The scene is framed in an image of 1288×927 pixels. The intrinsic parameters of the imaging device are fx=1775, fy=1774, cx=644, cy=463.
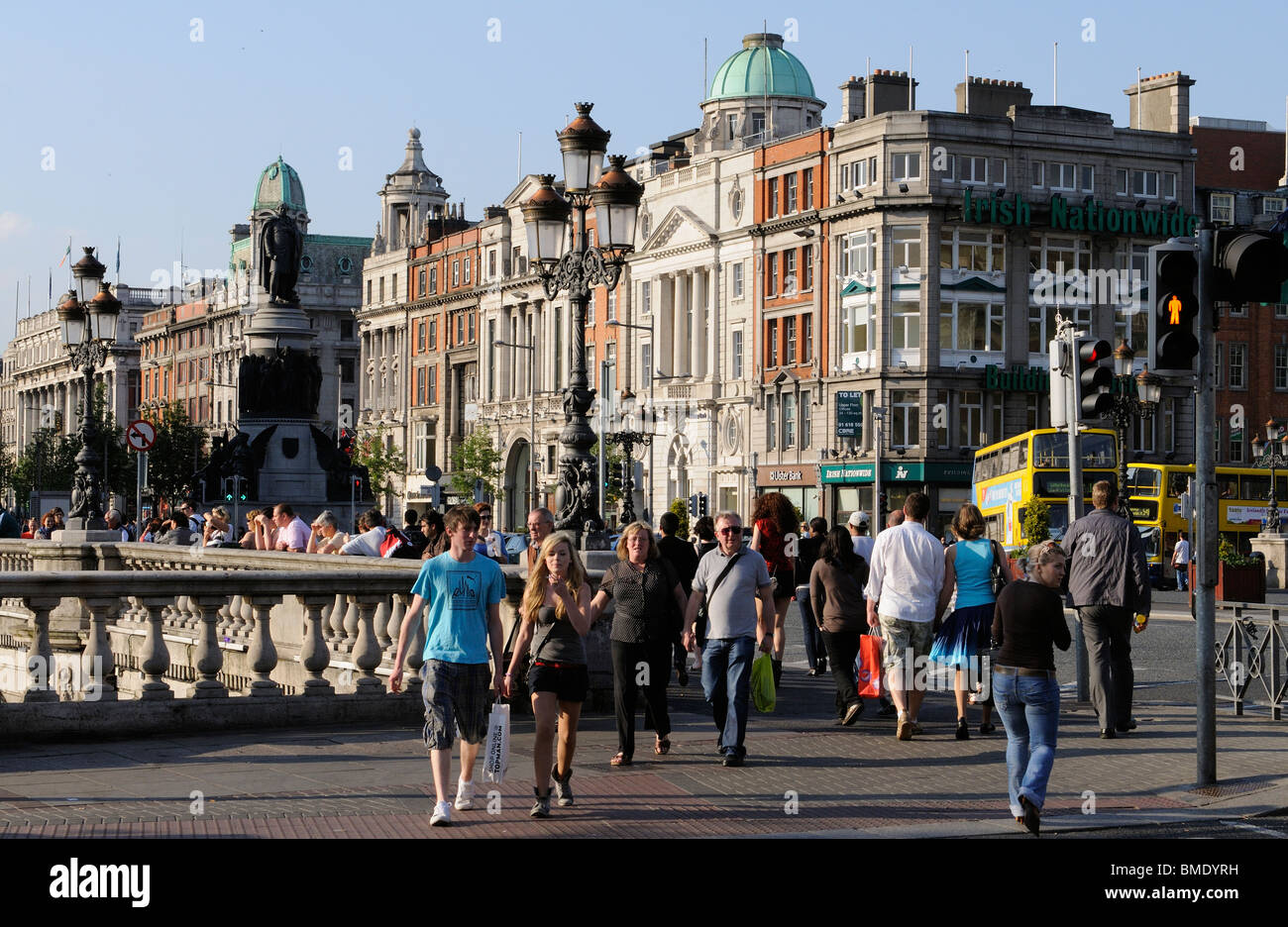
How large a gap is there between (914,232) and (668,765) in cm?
5866

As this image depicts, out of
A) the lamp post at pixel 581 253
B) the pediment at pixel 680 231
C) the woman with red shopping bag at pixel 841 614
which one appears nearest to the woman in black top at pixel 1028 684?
the woman with red shopping bag at pixel 841 614

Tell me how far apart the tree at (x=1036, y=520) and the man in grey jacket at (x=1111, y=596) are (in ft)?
97.3

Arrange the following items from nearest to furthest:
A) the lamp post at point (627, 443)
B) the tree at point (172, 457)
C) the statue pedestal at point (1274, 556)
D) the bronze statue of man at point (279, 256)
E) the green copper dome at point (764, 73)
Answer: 1. the lamp post at point (627, 443)
2. the bronze statue of man at point (279, 256)
3. the statue pedestal at point (1274, 556)
4. the green copper dome at point (764, 73)
5. the tree at point (172, 457)

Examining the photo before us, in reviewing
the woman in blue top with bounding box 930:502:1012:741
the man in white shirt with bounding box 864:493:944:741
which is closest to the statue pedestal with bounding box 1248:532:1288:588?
the woman in blue top with bounding box 930:502:1012:741

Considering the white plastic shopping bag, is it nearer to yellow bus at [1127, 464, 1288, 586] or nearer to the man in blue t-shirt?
the man in blue t-shirt

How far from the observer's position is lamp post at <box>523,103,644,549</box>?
16.0 metres

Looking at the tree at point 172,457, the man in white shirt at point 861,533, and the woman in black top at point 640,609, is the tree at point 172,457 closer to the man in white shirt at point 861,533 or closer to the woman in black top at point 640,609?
the man in white shirt at point 861,533

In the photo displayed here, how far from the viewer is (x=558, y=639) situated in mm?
11227

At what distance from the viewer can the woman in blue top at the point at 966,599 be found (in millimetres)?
14812

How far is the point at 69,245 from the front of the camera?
65.6 metres

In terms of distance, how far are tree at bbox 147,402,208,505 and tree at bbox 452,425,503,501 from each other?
14214 millimetres

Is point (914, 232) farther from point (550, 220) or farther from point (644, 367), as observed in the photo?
point (550, 220)

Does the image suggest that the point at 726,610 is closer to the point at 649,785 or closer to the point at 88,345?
the point at 649,785
